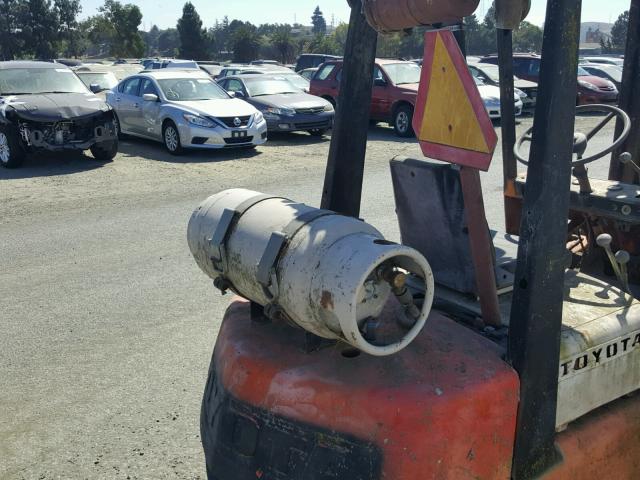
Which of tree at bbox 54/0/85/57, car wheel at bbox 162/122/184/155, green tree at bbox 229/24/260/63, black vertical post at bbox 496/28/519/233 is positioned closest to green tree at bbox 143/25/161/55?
tree at bbox 54/0/85/57

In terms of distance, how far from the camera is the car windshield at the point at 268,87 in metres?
17.8

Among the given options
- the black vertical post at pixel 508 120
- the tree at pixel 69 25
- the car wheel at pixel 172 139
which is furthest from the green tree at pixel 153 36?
the black vertical post at pixel 508 120

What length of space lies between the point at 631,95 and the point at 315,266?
2.33 m

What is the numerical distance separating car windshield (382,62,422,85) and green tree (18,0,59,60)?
4154 cm

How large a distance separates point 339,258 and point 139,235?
6.74 meters

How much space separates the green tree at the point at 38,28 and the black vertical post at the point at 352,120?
182 feet

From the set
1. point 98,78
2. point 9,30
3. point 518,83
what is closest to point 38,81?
point 98,78

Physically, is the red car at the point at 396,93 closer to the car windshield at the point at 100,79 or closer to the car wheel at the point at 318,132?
the car wheel at the point at 318,132

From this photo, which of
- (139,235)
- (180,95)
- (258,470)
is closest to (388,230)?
(139,235)

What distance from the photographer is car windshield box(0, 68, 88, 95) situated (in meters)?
13.1

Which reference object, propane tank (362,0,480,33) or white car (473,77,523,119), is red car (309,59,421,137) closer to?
white car (473,77,523,119)

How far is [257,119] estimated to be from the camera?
14.7m

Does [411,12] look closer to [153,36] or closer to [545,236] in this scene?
[545,236]

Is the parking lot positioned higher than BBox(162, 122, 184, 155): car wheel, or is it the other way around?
BBox(162, 122, 184, 155): car wheel
